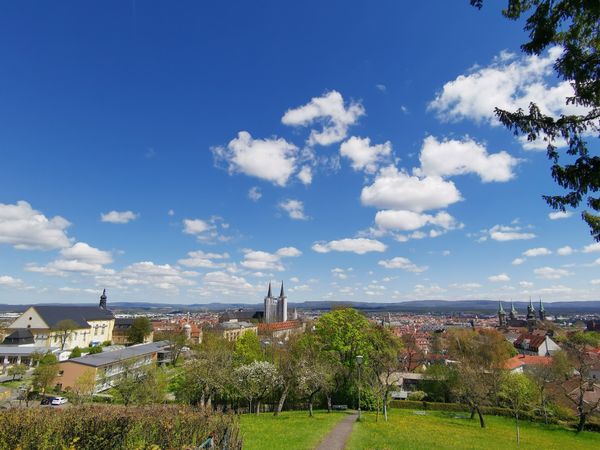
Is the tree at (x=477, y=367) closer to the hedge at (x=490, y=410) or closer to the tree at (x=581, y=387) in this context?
the hedge at (x=490, y=410)

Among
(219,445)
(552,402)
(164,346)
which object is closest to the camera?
(219,445)

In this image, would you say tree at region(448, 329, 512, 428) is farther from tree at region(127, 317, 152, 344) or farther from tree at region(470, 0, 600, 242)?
tree at region(127, 317, 152, 344)

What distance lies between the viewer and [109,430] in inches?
554

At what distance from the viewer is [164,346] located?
83.9 meters

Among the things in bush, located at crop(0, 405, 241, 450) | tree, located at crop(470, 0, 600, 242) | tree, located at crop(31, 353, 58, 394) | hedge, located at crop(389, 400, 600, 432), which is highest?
tree, located at crop(470, 0, 600, 242)

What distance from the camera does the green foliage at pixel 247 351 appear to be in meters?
47.6

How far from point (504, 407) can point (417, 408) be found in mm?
11266

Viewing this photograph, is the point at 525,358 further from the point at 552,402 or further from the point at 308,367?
the point at 308,367

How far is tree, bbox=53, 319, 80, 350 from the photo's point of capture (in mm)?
87062

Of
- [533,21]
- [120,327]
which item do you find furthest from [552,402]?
[120,327]

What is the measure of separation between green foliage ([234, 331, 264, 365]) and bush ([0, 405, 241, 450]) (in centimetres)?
3140

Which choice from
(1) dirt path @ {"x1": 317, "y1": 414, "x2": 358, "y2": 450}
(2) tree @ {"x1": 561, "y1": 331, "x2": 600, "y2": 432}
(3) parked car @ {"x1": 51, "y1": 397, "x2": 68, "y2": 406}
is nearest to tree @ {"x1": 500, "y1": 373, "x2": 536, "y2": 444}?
(2) tree @ {"x1": 561, "y1": 331, "x2": 600, "y2": 432}

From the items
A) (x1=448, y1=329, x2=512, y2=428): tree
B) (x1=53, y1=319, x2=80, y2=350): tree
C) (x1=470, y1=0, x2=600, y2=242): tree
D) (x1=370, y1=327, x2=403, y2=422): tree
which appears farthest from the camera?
(x1=53, y1=319, x2=80, y2=350): tree

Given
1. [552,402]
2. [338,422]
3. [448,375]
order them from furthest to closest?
[448,375], [552,402], [338,422]
